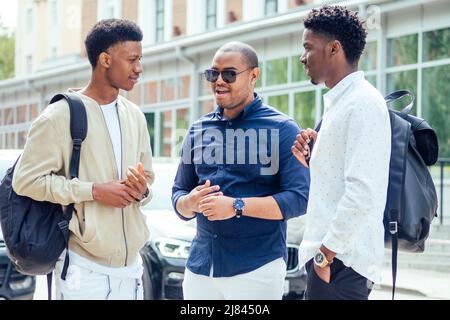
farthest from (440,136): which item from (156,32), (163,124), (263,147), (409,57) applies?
(156,32)

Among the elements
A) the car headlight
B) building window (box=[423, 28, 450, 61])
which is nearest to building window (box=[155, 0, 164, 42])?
building window (box=[423, 28, 450, 61])

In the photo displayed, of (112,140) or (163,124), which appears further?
(163,124)

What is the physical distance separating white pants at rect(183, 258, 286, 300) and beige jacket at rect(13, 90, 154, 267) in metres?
0.37

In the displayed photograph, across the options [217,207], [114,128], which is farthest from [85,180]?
[217,207]

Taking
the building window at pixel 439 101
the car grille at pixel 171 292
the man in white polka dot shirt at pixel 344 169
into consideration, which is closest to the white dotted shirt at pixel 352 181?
the man in white polka dot shirt at pixel 344 169

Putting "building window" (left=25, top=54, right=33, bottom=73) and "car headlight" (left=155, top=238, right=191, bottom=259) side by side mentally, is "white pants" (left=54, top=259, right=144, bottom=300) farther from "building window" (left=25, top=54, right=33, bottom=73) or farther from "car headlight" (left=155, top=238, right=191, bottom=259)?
"building window" (left=25, top=54, right=33, bottom=73)

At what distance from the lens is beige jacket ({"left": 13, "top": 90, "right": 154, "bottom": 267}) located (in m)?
4.02

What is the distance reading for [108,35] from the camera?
14.2ft

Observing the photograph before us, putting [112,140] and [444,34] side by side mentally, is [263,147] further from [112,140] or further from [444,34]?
[444,34]

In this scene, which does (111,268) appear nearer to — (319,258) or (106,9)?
(319,258)

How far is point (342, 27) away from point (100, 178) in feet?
4.21

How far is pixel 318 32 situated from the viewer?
394 centimetres

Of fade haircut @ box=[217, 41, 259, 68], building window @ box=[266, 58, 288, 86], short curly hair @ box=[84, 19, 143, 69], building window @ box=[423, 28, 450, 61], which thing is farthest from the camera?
building window @ box=[266, 58, 288, 86]
